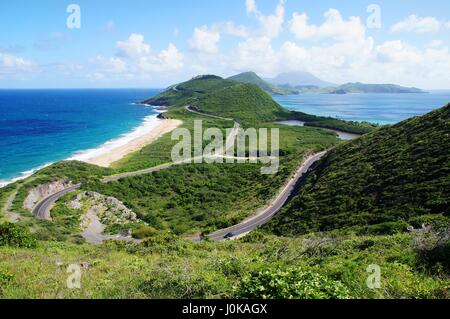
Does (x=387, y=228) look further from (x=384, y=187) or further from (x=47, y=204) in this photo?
(x=47, y=204)

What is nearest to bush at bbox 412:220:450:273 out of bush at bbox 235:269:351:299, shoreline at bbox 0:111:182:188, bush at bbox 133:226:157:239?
bush at bbox 235:269:351:299

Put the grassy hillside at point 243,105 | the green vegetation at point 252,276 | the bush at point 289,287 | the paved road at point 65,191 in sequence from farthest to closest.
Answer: the grassy hillside at point 243,105
the paved road at point 65,191
the green vegetation at point 252,276
the bush at point 289,287

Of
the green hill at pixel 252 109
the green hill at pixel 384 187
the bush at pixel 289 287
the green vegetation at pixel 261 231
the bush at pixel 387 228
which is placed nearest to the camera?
the bush at pixel 289 287

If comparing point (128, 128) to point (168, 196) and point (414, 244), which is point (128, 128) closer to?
point (168, 196)

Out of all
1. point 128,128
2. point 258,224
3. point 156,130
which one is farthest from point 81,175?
point 128,128

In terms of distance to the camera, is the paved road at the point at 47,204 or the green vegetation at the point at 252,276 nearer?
the green vegetation at the point at 252,276

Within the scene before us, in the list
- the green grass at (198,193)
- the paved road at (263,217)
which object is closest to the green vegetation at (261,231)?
the green grass at (198,193)

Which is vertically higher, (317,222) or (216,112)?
(216,112)

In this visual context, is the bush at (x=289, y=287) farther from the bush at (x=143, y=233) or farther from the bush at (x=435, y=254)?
the bush at (x=143, y=233)
